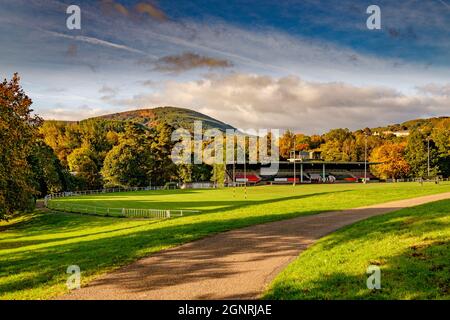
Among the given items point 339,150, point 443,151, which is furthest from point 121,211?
point 339,150

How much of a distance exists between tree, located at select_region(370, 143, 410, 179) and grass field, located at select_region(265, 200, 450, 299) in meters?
Answer: 103

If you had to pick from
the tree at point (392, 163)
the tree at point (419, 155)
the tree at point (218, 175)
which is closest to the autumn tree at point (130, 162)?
the tree at point (218, 175)

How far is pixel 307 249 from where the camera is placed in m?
16.6

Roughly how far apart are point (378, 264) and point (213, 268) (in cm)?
531

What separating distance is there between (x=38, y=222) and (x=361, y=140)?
12992 cm

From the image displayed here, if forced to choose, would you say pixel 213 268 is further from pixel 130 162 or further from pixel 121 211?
pixel 130 162

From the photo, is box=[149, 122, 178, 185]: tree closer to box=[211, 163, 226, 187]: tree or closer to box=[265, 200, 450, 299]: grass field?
box=[211, 163, 226, 187]: tree

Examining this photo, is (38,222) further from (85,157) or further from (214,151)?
(214,151)

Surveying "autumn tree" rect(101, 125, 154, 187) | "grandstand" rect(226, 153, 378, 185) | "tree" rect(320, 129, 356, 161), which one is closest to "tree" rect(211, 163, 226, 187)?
"grandstand" rect(226, 153, 378, 185)

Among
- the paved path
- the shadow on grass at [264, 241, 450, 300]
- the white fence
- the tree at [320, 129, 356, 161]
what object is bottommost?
the white fence

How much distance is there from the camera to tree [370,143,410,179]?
375 ft

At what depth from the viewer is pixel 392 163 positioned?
115m
